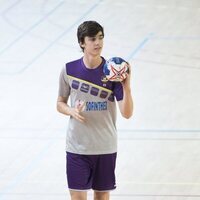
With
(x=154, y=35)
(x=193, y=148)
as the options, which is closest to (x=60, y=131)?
(x=193, y=148)

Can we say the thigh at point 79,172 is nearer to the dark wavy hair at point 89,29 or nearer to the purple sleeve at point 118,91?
the purple sleeve at point 118,91

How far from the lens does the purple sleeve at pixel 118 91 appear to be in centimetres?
543

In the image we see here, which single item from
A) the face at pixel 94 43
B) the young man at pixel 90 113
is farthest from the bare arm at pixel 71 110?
the face at pixel 94 43

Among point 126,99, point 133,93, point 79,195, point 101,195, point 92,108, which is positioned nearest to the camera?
point 126,99

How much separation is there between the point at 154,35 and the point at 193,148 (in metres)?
5.19

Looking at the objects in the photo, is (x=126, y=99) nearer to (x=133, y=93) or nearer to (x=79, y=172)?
(x=79, y=172)

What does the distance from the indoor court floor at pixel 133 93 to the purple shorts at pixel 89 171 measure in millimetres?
1676

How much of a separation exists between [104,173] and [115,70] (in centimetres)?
95

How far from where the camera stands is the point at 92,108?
5508 mm

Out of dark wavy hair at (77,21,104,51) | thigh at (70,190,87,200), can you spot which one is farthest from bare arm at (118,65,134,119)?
thigh at (70,190,87,200)

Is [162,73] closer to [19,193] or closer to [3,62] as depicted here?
[3,62]

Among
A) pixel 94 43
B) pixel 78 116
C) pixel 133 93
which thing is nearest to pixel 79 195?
pixel 78 116

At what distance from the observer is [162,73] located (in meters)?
11.5

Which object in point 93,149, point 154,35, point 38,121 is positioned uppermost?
point 93,149
